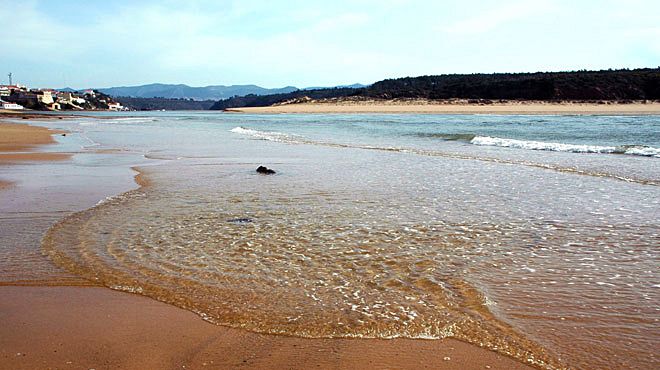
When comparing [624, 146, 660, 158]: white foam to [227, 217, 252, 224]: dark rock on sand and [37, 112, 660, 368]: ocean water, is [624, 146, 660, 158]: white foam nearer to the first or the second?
[37, 112, 660, 368]: ocean water

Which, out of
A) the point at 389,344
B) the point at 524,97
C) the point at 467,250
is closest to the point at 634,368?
the point at 389,344

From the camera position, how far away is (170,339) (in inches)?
130

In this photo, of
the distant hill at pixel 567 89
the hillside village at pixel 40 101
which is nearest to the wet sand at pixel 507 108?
the distant hill at pixel 567 89

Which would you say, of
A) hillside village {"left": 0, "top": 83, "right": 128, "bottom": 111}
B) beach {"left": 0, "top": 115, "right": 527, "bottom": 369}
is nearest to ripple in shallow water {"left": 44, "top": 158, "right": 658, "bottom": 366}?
beach {"left": 0, "top": 115, "right": 527, "bottom": 369}

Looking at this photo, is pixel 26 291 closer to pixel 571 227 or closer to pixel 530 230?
pixel 530 230

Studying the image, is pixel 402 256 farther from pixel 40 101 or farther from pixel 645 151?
pixel 40 101

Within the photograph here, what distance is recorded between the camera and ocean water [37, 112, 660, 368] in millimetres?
3520

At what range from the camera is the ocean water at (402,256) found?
139 inches

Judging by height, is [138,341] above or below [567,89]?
below

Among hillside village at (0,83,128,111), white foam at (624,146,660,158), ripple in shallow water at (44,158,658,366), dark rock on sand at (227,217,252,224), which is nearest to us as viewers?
ripple in shallow water at (44,158,658,366)

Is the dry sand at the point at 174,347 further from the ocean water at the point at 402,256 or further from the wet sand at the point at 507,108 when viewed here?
the wet sand at the point at 507,108

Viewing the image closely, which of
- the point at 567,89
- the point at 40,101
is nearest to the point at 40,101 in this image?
the point at 40,101

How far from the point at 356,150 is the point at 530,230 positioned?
11859 mm

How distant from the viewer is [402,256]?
507cm
